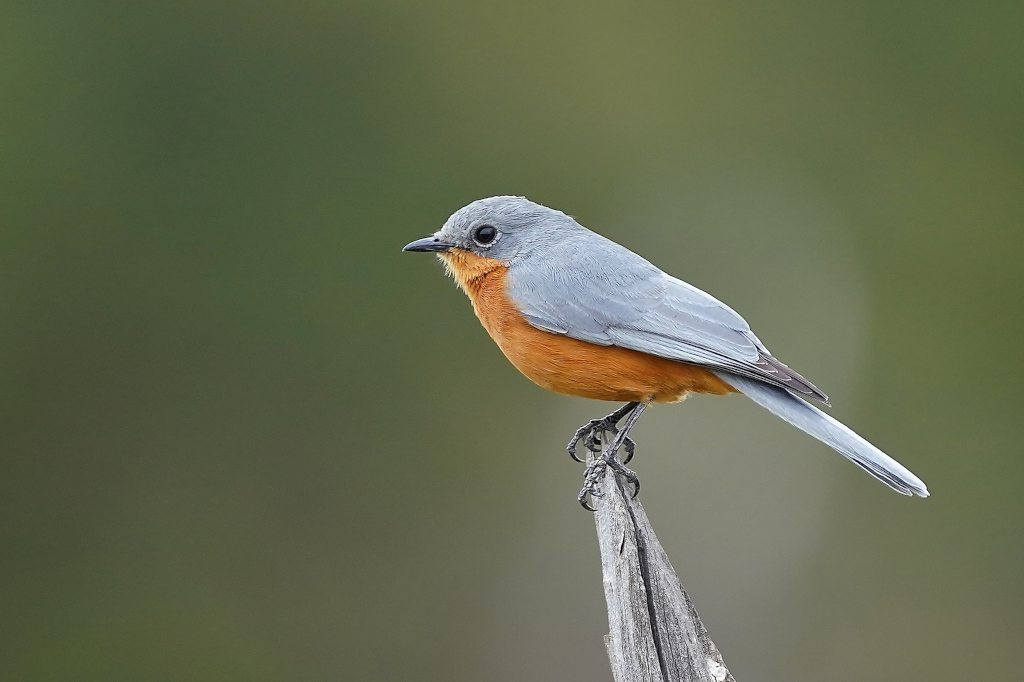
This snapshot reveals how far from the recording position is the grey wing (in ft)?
15.9

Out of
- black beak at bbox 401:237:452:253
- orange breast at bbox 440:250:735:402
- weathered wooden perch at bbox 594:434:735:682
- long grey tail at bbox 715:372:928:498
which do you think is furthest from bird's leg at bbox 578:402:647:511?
black beak at bbox 401:237:452:253

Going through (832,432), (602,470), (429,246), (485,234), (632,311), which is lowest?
(602,470)

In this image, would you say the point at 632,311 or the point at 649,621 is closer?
the point at 649,621

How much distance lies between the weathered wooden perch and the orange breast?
144 centimetres

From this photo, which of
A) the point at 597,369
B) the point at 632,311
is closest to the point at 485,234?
the point at 632,311

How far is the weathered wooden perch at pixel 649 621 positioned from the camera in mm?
3309

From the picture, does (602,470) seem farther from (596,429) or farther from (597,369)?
(596,429)

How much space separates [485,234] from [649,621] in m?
2.93

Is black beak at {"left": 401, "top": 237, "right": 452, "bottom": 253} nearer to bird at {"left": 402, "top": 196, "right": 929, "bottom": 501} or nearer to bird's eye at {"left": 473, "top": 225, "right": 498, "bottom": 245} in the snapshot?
bird at {"left": 402, "top": 196, "right": 929, "bottom": 501}

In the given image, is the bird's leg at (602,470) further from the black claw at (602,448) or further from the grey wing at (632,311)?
the grey wing at (632,311)

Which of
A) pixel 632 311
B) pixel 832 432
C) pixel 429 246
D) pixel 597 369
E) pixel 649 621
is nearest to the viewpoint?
pixel 649 621

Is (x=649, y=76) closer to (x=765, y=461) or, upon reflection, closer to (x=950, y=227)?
(x=950, y=227)

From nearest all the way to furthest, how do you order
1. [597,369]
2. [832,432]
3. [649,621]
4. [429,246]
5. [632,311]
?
[649,621] < [832,432] < [597,369] < [632,311] < [429,246]

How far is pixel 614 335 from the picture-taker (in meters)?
5.02
